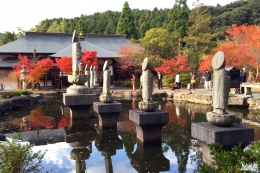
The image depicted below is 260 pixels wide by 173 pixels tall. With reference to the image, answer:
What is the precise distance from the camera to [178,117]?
13.4 m

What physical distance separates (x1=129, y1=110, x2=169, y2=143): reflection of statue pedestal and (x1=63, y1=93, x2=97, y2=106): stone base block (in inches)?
174

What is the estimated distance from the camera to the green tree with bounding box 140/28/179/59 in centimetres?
2980

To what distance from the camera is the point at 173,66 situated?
90.4 feet

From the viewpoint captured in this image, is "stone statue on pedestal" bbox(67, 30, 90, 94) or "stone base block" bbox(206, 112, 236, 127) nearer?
"stone base block" bbox(206, 112, 236, 127)

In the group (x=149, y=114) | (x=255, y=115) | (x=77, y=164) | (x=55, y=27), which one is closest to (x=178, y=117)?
(x=255, y=115)

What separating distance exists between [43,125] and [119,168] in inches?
257

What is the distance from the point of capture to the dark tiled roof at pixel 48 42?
3378cm

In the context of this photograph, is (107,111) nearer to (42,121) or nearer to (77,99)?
(77,99)

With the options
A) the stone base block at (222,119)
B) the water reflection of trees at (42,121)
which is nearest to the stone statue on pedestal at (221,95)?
the stone base block at (222,119)

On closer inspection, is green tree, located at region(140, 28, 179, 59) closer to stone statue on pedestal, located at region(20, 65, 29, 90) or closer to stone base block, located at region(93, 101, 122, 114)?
stone statue on pedestal, located at region(20, 65, 29, 90)

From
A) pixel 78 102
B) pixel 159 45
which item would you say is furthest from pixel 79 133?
pixel 159 45

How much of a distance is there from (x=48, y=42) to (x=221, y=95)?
1419 inches

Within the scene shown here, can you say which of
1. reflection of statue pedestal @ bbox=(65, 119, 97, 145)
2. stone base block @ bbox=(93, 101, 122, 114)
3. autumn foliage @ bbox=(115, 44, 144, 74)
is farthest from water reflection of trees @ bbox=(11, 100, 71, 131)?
autumn foliage @ bbox=(115, 44, 144, 74)

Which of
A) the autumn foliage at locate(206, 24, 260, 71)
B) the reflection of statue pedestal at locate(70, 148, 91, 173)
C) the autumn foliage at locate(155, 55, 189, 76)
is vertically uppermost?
the autumn foliage at locate(206, 24, 260, 71)
